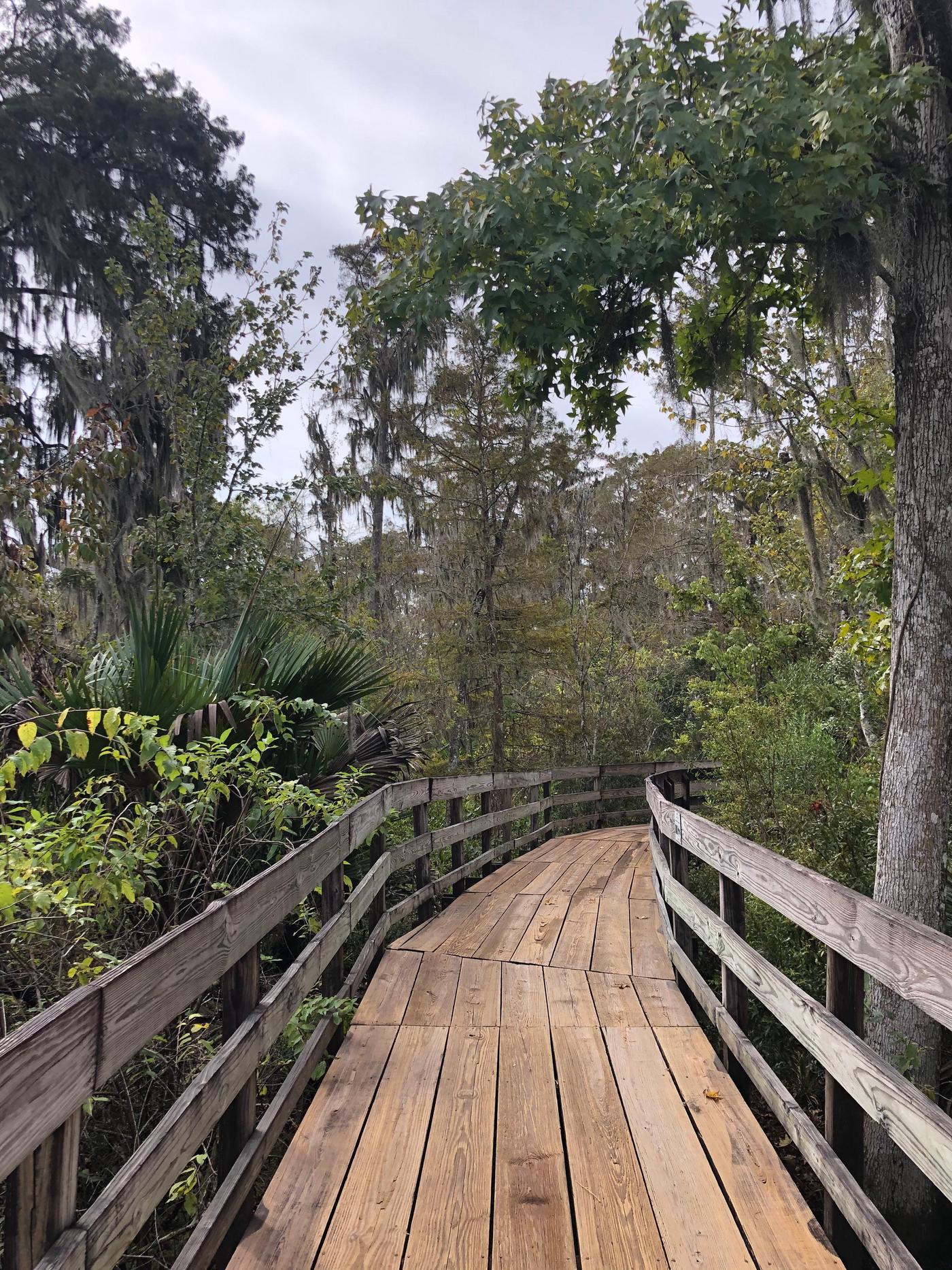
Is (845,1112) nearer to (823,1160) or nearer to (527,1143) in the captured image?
(823,1160)

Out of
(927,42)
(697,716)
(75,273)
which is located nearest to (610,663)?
(697,716)

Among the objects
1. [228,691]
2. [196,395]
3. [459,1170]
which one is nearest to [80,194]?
[196,395]

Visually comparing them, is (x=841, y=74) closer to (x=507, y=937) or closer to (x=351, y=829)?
(x=351, y=829)

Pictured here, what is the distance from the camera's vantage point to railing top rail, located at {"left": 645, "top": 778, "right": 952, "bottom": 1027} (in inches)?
66.0

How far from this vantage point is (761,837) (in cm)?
680

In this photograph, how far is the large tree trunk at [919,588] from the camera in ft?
12.2

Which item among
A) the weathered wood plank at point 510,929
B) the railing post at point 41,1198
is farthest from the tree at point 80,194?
the railing post at point 41,1198

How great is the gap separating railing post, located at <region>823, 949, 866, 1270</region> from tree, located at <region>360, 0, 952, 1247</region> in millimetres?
1412

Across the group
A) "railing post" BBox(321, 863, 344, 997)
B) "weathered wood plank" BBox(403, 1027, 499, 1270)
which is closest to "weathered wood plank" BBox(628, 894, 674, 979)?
"weathered wood plank" BBox(403, 1027, 499, 1270)

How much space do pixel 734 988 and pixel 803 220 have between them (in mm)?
3552

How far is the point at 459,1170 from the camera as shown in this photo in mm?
2457

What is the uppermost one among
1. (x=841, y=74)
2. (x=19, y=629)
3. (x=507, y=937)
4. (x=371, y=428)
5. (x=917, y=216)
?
(x=371, y=428)

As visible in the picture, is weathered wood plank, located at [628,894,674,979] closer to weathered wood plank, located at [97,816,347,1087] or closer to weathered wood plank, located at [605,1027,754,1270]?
weathered wood plank, located at [605,1027,754,1270]

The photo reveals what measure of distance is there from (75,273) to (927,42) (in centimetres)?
1212
